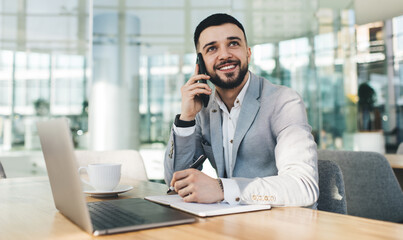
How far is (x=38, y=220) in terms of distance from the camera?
934 mm

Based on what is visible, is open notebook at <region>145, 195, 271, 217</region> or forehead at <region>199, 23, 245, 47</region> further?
forehead at <region>199, 23, 245, 47</region>

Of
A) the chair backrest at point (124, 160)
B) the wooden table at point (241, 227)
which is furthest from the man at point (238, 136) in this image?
the chair backrest at point (124, 160)

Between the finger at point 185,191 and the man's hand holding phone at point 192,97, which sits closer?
the finger at point 185,191

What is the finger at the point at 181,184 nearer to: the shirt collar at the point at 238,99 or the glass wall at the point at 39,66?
the shirt collar at the point at 238,99

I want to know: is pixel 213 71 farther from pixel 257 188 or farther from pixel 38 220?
pixel 38 220

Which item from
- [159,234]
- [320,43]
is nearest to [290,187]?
[159,234]

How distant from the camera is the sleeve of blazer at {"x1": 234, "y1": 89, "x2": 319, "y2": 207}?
1.07 meters

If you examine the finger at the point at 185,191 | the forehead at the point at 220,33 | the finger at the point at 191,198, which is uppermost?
the forehead at the point at 220,33

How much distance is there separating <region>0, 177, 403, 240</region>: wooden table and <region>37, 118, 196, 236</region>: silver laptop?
22mm

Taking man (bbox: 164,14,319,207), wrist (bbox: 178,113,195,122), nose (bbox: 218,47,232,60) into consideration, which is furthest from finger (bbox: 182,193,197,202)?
nose (bbox: 218,47,232,60)

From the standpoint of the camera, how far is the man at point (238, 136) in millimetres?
1083

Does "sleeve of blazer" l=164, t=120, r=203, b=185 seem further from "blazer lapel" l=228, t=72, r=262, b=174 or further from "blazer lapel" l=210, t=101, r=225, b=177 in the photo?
"blazer lapel" l=228, t=72, r=262, b=174

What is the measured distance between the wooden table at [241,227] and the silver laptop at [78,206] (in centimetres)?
2

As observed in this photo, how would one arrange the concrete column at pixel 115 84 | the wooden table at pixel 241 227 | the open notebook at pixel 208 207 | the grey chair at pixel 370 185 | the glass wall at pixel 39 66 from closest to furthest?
1. the wooden table at pixel 241 227
2. the open notebook at pixel 208 207
3. the grey chair at pixel 370 185
4. the glass wall at pixel 39 66
5. the concrete column at pixel 115 84
